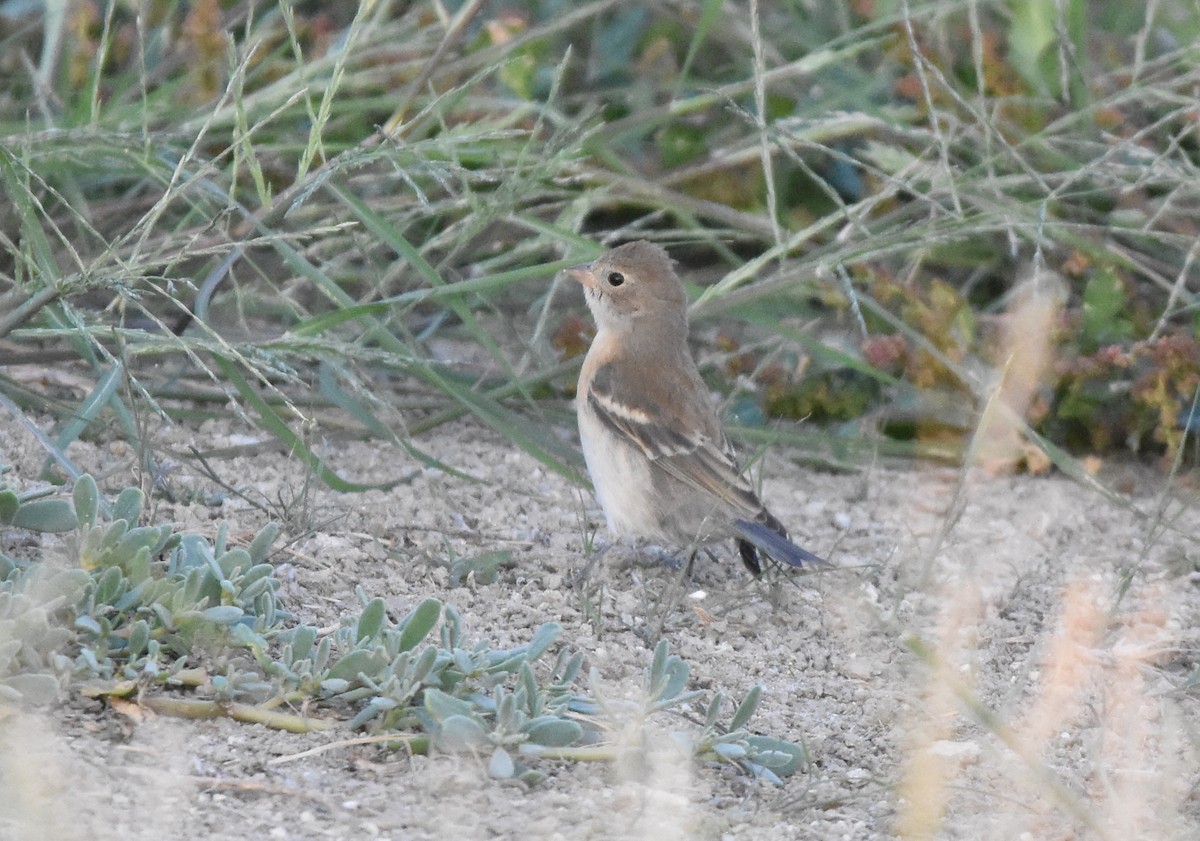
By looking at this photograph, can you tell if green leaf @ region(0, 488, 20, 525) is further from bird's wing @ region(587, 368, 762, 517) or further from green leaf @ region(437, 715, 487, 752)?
bird's wing @ region(587, 368, 762, 517)

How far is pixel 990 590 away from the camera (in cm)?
462

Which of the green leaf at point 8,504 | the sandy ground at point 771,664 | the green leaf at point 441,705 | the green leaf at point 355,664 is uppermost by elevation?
the green leaf at point 8,504

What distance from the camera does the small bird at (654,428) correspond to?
4.54 metres

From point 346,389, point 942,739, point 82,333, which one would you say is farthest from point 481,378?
point 942,739

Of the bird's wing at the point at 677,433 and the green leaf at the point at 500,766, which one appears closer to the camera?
the green leaf at the point at 500,766

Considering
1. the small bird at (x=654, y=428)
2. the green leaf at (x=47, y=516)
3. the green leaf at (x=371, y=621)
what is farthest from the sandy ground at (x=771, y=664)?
the green leaf at (x=47, y=516)

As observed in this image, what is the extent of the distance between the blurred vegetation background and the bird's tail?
469mm

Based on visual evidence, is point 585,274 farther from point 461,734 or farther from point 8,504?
point 461,734

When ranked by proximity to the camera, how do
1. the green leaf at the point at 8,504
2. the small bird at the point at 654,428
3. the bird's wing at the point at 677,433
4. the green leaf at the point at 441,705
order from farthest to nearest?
the bird's wing at the point at 677,433 → the small bird at the point at 654,428 → the green leaf at the point at 8,504 → the green leaf at the point at 441,705

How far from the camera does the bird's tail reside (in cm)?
424

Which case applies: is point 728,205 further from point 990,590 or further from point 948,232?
point 990,590

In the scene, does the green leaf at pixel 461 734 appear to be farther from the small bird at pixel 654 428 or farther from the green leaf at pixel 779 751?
the small bird at pixel 654 428

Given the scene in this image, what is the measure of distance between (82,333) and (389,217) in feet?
5.37

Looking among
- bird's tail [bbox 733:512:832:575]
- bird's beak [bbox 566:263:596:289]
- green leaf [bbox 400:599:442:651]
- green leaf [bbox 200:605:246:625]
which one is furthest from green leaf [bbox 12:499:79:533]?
bird's beak [bbox 566:263:596:289]
